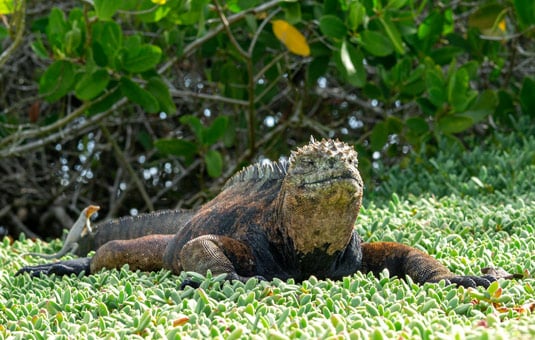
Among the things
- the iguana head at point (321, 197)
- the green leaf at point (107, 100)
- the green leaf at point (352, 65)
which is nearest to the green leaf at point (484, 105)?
the green leaf at point (352, 65)

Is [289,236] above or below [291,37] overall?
below

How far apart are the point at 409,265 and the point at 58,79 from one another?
2.92 m

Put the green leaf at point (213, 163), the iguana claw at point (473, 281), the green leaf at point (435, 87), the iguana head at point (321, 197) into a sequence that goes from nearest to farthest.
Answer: the iguana claw at point (473, 281)
the iguana head at point (321, 197)
the green leaf at point (435, 87)
the green leaf at point (213, 163)

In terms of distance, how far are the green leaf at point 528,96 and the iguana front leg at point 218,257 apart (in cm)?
373

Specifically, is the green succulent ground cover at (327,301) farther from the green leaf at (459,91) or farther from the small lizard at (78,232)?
the green leaf at (459,91)

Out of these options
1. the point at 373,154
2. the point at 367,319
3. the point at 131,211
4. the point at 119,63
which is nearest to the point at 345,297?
the point at 367,319

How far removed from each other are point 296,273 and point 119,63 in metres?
2.34

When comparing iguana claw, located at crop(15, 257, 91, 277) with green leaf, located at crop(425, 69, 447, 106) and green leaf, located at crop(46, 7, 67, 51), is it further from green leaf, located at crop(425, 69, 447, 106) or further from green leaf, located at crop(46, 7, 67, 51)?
green leaf, located at crop(425, 69, 447, 106)

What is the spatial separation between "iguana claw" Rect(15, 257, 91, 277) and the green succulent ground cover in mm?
117

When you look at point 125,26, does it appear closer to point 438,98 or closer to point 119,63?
point 119,63

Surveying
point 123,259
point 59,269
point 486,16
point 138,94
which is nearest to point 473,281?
point 123,259

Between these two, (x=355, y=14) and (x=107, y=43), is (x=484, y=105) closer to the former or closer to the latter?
(x=355, y=14)

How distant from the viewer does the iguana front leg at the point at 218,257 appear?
10.8 feet

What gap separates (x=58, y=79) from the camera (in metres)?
5.54
